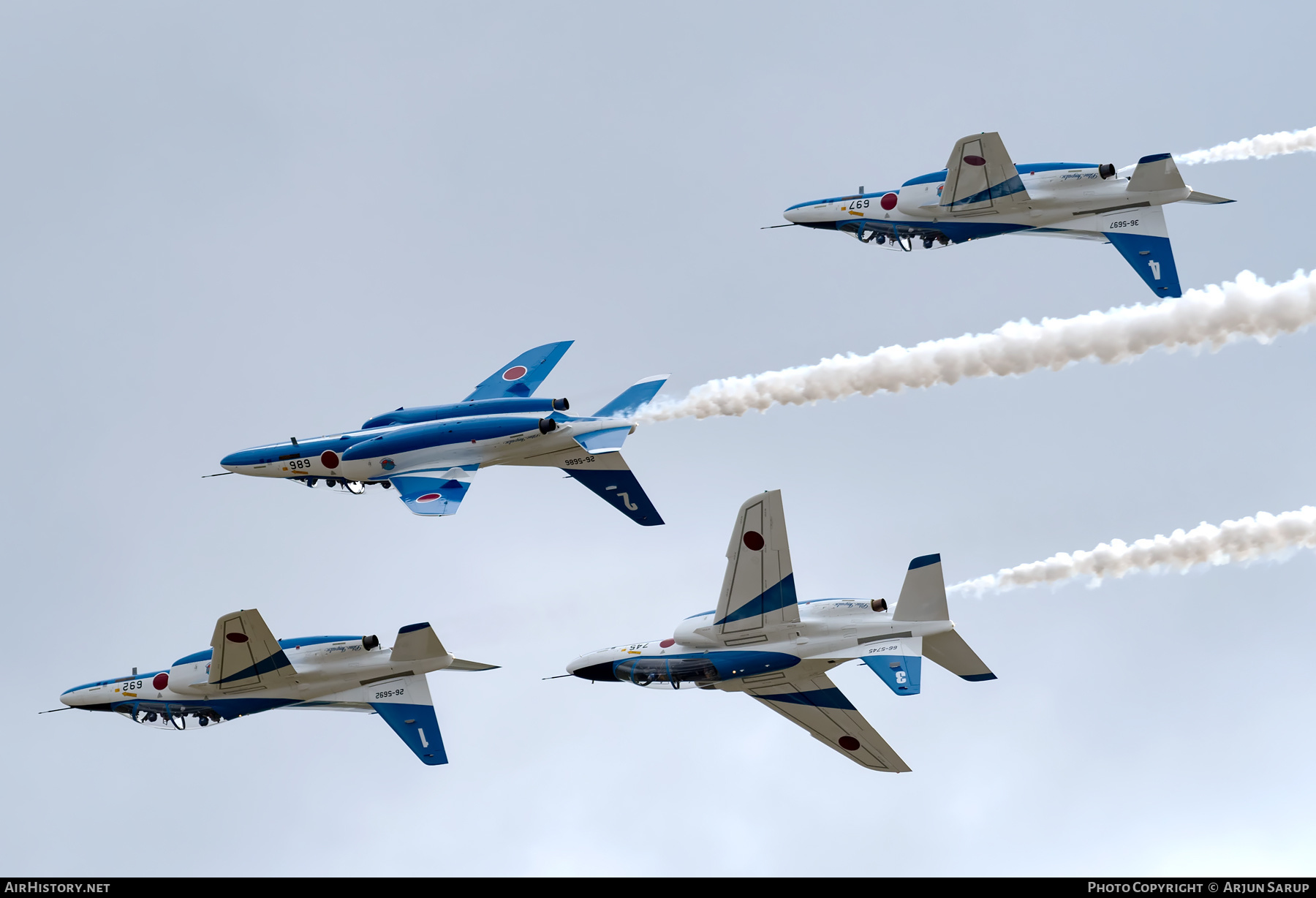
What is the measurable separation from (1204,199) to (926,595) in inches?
576

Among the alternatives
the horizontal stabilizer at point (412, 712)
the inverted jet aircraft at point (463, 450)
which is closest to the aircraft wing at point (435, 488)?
the inverted jet aircraft at point (463, 450)

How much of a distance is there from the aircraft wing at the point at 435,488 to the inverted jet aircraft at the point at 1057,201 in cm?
1571

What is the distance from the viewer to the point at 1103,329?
52094 millimetres

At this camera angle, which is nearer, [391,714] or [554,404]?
[391,714]

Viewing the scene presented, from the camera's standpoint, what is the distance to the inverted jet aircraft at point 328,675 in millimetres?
50750

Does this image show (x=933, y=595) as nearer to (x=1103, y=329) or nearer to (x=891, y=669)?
(x=891, y=669)

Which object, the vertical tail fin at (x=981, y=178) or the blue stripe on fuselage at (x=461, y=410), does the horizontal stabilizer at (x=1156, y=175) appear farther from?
the blue stripe on fuselage at (x=461, y=410)

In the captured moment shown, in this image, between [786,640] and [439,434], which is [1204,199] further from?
[439,434]

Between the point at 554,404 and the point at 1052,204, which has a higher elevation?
the point at 1052,204

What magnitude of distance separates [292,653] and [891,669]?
661 inches

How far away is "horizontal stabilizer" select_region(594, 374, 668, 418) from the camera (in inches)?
2151
